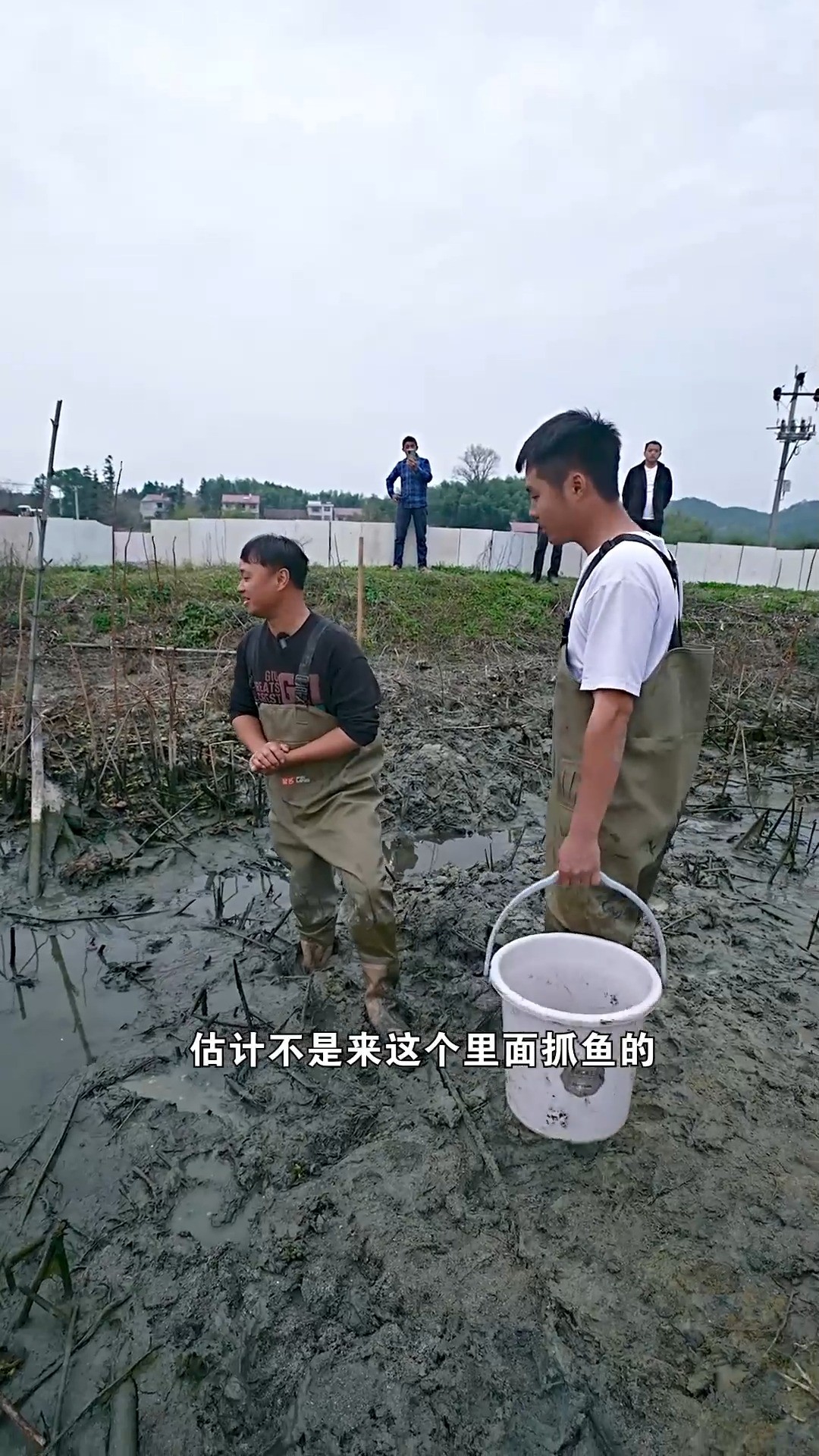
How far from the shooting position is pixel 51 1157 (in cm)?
244

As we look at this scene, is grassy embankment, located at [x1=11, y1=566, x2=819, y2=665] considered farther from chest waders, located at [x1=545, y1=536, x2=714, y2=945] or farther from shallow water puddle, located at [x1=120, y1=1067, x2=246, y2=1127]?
chest waders, located at [x1=545, y1=536, x2=714, y2=945]

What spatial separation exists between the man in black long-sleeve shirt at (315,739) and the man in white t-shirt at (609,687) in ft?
2.85

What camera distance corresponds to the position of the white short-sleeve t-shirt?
6.42 feet

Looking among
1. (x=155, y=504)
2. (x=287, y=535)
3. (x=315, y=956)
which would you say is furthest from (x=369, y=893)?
(x=155, y=504)

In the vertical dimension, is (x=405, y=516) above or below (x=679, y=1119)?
above

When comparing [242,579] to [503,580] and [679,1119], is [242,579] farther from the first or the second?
[503,580]

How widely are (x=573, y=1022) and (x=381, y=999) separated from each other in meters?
1.39

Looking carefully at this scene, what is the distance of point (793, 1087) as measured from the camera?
275 cm

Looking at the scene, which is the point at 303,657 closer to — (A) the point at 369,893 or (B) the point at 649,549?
(A) the point at 369,893

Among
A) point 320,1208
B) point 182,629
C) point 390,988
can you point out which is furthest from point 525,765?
point 182,629

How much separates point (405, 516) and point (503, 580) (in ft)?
7.35

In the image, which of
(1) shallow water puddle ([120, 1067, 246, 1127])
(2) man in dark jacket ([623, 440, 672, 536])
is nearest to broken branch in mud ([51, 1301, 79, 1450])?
(1) shallow water puddle ([120, 1067, 246, 1127])

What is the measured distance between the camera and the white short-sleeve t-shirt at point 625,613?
1957 millimetres

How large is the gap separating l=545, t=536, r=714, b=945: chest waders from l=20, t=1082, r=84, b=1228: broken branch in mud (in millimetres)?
1808
